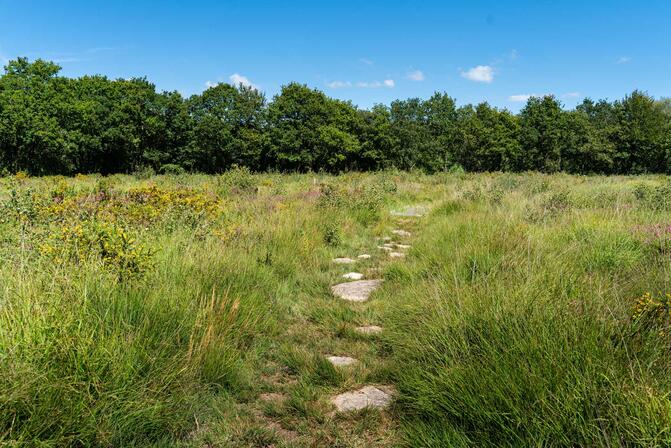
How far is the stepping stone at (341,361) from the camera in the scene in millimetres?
2968

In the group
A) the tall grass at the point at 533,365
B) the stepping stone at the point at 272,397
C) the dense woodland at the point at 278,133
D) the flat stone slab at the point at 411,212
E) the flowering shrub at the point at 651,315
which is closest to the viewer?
the tall grass at the point at 533,365

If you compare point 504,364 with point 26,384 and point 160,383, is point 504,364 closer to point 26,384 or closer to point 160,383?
point 160,383

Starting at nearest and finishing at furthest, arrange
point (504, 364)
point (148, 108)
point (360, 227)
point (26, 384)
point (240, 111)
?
point (26, 384) < point (504, 364) < point (360, 227) < point (148, 108) < point (240, 111)

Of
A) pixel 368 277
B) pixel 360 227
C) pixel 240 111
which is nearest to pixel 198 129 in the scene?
pixel 240 111

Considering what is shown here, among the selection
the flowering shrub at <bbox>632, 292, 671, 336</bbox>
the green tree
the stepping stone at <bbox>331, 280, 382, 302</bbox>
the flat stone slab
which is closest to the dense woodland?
the green tree

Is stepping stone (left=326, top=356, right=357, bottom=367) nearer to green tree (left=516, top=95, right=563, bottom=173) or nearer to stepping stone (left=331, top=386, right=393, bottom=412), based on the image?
stepping stone (left=331, top=386, right=393, bottom=412)

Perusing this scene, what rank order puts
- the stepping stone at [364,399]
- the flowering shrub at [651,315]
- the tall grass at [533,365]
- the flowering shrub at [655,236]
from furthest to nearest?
the flowering shrub at [655,236] → the stepping stone at [364,399] → the flowering shrub at [651,315] → the tall grass at [533,365]

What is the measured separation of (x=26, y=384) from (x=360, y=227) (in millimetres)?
7035

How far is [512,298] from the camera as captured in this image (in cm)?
259

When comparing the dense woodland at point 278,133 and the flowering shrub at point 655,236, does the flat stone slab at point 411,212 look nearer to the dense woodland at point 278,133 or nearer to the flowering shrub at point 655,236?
the flowering shrub at point 655,236

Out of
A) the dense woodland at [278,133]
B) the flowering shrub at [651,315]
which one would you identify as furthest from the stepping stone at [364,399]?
the dense woodland at [278,133]

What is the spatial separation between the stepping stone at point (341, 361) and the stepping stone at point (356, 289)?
1197mm

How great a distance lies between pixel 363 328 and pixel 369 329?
0.06 m

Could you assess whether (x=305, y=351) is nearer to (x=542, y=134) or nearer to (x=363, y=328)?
(x=363, y=328)
